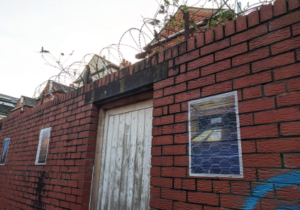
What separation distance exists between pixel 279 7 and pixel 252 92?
660 mm

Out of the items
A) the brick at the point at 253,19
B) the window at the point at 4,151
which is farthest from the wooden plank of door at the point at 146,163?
the window at the point at 4,151

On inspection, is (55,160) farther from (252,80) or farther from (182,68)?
(252,80)

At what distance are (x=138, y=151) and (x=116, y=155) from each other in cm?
40

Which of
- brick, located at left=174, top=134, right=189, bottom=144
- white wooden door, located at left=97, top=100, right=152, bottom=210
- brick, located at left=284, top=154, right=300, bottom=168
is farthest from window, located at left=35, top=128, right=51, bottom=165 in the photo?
brick, located at left=284, top=154, right=300, bottom=168

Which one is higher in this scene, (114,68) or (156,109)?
(114,68)

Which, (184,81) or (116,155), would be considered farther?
(116,155)

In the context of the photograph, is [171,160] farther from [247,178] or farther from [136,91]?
[136,91]

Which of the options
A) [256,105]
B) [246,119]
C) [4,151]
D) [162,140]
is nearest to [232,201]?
[246,119]

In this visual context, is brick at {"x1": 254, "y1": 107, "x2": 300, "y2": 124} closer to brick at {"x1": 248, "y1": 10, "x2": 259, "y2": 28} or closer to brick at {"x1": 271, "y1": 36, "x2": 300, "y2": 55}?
brick at {"x1": 271, "y1": 36, "x2": 300, "y2": 55}

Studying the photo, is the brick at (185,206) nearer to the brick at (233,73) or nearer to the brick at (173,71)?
the brick at (233,73)

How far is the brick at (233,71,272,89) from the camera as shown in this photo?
1.62 metres

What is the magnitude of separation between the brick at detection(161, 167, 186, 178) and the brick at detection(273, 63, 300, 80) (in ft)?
3.38

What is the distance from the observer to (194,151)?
6.23ft

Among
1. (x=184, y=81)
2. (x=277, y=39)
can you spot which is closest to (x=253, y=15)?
(x=277, y=39)
